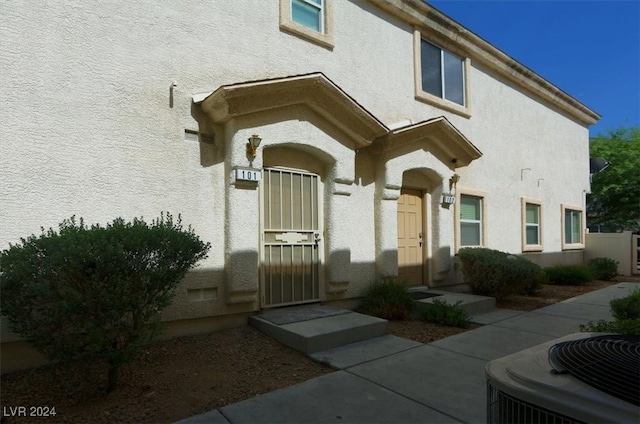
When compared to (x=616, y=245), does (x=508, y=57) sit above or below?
above

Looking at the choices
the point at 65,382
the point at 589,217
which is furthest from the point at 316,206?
the point at 589,217

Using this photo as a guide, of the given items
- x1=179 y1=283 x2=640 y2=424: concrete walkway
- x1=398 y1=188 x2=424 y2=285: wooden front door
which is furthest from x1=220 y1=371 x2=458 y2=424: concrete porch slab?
x1=398 y1=188 x2=424 y2=285: wooden front door

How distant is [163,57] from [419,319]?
5767mm

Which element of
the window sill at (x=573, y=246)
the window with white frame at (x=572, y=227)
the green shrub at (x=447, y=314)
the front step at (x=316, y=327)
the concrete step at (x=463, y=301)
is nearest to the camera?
the front step at (x=316, y=327)

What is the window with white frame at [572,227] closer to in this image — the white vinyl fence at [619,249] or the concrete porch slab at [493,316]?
the white vinyl fence at [619,249]

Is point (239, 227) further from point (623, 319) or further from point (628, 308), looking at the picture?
point (628, 308)

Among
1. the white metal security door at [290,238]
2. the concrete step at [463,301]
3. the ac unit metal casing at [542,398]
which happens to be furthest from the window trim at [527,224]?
the ac unit metal casing at [542,398]

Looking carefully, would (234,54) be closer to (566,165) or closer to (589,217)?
(566,165)

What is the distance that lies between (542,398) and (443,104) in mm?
8450

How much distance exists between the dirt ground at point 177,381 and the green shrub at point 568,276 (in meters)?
8.02

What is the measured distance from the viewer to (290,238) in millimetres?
6434

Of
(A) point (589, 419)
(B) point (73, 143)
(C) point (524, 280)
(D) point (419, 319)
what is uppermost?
(B) point (73, 143)

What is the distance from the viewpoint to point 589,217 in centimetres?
2258

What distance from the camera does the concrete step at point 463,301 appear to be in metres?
7.00
